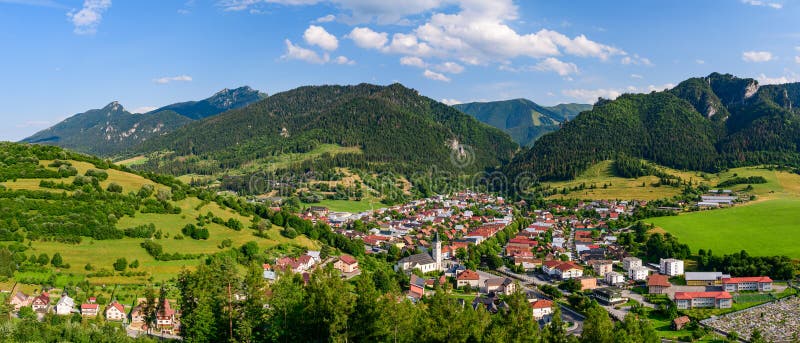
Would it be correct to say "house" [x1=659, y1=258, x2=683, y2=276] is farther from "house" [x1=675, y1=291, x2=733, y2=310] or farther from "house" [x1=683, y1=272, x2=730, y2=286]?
"house" [x1=675, y1=291, x2=733, y2=310]

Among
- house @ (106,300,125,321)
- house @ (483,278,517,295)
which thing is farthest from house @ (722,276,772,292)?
house @ (106,300,125,321)

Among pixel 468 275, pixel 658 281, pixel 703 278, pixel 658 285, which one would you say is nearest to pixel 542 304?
pixel 468 275

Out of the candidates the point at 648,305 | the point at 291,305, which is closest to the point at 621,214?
the point at 648,305

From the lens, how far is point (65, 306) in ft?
149

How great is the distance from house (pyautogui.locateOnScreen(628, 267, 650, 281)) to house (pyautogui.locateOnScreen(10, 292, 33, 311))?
213 feet

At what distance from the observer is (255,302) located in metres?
32.4

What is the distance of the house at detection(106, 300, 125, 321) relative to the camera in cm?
4538

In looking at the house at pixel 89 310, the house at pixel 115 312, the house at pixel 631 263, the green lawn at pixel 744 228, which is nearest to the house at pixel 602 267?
the house at pixel 631 263

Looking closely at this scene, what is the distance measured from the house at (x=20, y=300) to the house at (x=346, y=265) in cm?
3101

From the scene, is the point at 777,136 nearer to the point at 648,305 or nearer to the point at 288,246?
the point at 648,305

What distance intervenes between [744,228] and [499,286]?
4958 cm

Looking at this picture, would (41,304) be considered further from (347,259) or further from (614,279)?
(614,279)

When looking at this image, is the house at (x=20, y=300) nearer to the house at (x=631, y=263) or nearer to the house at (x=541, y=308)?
the house at (x=541, y=308)

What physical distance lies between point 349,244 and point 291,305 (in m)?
44.2
